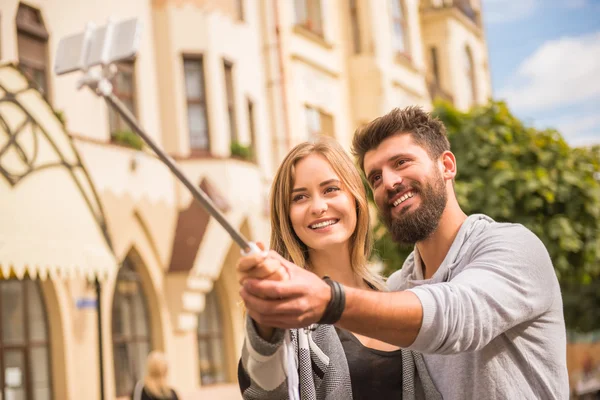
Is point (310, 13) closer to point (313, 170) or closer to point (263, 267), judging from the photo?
point (313, 170)

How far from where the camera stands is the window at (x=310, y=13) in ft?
61.7

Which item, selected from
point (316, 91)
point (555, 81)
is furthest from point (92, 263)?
point (555, 81)

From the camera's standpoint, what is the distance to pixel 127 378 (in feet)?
41.1

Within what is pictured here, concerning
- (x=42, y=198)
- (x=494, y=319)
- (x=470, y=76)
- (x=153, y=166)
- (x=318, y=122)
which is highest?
(x=470, y=76)

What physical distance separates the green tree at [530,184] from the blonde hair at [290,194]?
343 inches

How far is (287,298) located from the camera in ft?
6.24

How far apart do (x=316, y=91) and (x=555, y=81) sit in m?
31.5

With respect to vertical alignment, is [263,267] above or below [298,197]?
below

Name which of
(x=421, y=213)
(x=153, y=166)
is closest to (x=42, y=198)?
(x=153, y=166)

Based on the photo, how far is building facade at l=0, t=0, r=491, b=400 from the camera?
8.40 meters

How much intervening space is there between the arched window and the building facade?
7232 mm

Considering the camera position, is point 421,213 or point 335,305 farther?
point 421,213

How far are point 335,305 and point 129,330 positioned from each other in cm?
1125

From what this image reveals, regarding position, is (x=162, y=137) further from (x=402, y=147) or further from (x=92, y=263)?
(x=402, y=147)
